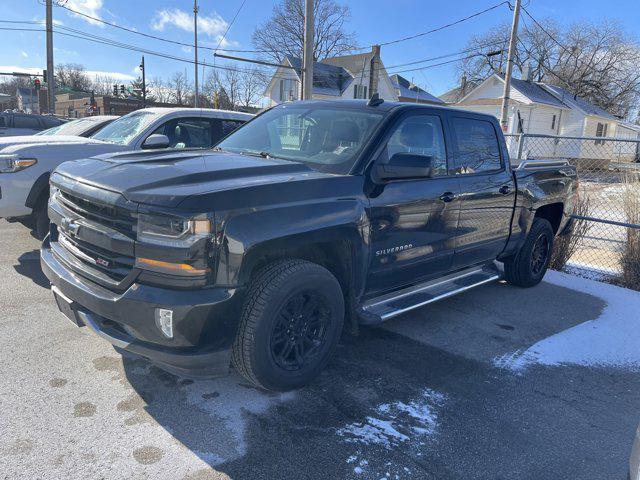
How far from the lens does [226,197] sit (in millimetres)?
2709

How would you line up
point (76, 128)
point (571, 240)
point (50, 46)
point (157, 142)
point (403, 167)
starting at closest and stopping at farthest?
point (403, 167) < point (157, 142) < point (571, 240) < point (76, 128) < point (50, 46)

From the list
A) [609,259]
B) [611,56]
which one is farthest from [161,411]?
[611,56]

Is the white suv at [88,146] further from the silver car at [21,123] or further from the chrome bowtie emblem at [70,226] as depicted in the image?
the silver car at [21,123]

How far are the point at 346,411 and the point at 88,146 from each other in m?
4.75

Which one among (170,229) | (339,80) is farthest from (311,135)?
(339,80)

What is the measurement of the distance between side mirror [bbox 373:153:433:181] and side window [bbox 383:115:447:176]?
0.59ft

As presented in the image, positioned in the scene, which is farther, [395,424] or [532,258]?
[532,258]

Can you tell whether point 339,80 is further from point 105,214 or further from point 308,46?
point 105,214

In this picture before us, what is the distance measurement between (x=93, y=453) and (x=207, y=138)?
5.24 m

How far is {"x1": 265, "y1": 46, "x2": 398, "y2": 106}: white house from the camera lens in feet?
148

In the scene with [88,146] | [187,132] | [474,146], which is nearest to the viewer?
[474,146]

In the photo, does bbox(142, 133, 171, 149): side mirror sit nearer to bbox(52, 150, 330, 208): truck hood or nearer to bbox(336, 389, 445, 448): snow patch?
bbox(52, 150, 330, 208): truck hood

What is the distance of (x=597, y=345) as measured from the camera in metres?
4.48

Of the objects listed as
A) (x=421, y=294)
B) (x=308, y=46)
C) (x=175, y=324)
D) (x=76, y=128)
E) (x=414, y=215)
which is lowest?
(x=421, y=294)
